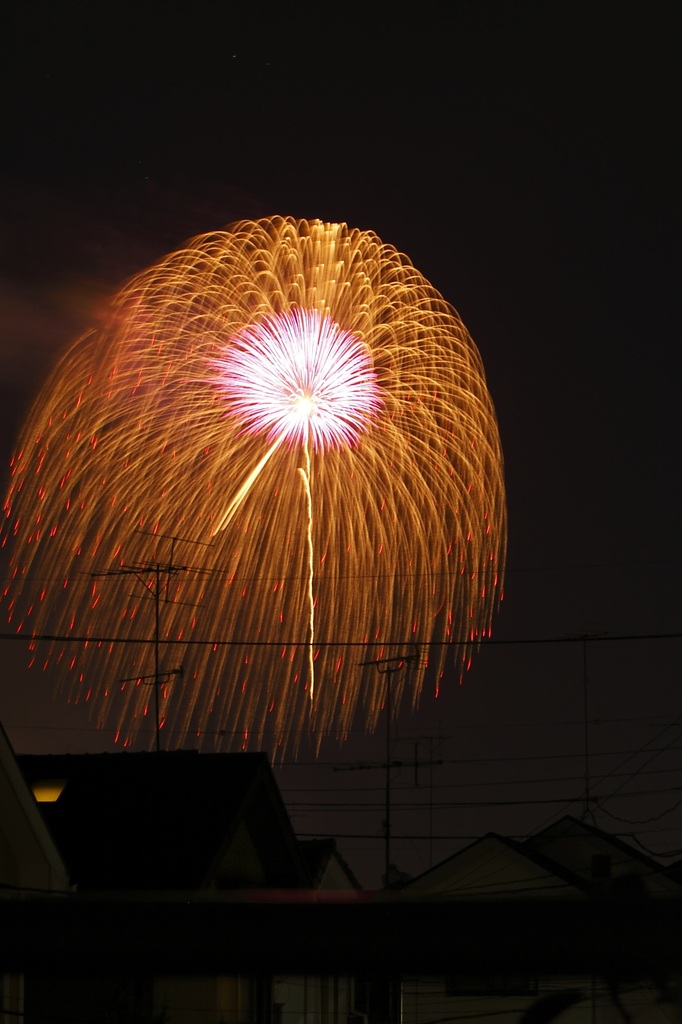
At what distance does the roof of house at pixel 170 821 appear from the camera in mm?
20172

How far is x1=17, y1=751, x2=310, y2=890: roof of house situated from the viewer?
794 inches

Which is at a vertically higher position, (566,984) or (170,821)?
(170,821)

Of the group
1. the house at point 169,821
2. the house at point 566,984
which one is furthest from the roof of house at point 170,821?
the house at point 566,984

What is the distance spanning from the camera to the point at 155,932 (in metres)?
2.37

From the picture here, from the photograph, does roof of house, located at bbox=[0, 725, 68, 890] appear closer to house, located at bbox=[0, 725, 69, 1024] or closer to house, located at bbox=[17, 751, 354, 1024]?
house, located at bbox=[0, 725, 69, 1024]

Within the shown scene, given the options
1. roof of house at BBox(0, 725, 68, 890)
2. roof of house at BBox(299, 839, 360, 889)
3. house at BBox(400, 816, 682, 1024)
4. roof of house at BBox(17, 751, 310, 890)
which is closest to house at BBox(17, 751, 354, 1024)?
roof of house at BBox(17, 751, 310, 890)

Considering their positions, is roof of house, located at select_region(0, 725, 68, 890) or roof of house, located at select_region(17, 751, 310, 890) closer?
roof of house, located at select_region(0, 725, 68, 890)

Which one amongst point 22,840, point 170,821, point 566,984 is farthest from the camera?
point 170,821

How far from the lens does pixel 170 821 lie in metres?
21.1

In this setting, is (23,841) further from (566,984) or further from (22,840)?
(566,984)

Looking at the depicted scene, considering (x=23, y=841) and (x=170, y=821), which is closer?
(x=23, y=841)

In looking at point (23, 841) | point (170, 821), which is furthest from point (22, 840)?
point (170, 821)

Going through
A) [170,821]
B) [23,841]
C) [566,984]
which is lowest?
[566,984]

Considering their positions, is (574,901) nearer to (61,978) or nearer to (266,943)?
(266,943)
